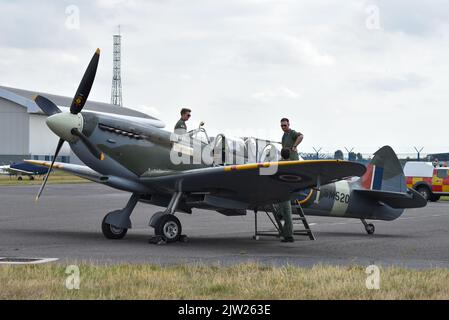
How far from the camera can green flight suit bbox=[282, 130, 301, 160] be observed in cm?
1251

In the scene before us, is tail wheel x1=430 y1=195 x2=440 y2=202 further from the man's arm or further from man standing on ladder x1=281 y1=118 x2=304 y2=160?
the man's arm

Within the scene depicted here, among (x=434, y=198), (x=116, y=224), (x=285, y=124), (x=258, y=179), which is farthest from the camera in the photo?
(x=434, y=198)

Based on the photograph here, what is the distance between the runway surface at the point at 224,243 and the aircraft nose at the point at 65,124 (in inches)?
70.2

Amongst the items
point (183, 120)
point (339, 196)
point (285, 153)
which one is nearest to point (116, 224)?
point (183, 120)

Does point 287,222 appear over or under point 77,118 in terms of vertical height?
under

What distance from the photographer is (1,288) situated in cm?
674

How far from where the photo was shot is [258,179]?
→ 457 inches

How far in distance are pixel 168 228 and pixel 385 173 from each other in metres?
5.30

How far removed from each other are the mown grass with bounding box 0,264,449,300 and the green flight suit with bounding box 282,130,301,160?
4124 millimetres

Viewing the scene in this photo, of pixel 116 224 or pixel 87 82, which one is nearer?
pixel 87 82

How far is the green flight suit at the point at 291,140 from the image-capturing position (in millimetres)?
12508

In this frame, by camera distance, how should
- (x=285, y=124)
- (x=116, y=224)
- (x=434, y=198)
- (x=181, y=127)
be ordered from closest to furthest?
(x=285, y=124)
(x=116, y=224)
(x=181, y=127)
(x=434, y=198)

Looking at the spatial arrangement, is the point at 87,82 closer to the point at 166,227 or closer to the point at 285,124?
the point at 166,227
